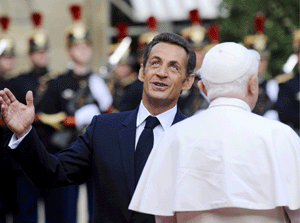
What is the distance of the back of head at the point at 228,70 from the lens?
2904 millimetres

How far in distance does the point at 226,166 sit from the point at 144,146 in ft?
2.66

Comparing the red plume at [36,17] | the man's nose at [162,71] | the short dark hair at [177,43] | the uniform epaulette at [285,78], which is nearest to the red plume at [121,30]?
the red plume at [36,17]

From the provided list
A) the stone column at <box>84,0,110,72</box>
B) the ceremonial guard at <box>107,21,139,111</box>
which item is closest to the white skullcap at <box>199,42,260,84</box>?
the ceremonial guard at <box>107,21,139,111</box>

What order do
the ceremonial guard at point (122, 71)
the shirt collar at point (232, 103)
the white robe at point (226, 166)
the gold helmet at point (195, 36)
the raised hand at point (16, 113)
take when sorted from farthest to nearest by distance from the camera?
the ceremonial guard at point (122, 71)
the gold helmet at point (195, 36)
the raised hand at point (16, 113)
the shirt collar at point (232, 103)
the white robe at point (226, 166)

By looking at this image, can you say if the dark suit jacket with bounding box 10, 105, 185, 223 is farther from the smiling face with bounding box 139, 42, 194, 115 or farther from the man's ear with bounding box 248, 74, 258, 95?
the man's ear with bounding box 248, 74, 258, 95

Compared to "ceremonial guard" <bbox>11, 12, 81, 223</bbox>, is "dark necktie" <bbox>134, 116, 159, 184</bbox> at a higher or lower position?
higher

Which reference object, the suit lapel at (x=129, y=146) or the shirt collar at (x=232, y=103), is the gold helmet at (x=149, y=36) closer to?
the suit lapel at (x=129, y=146)

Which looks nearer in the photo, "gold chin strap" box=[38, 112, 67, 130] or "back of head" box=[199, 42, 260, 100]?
"back of head" box=[199, 42, 260, 100]

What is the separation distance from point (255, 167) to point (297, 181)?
0.64ft

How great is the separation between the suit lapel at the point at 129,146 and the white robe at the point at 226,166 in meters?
0.46

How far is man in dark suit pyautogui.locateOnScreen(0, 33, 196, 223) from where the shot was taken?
127 inches

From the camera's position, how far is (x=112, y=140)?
3523 mm

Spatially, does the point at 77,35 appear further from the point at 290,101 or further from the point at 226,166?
the point at 226,166

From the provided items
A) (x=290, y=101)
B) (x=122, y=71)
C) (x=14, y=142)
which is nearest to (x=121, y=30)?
(x=122, y=71)
